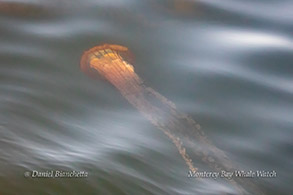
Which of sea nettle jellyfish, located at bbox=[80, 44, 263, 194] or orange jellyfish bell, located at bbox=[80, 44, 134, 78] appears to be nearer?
sea nettle jellyfish, located at bbox=[80, 44, 263, 194]

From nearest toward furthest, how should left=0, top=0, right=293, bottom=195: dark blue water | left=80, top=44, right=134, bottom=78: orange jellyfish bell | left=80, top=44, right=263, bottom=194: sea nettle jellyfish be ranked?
left=0, top=0, right=293, bottom=195: dark blue water → left=80, top=44, right=263, bottom=194: sea nettle jellyfish → left=80, top=44, right=134, bottom=78: orange jellyfish bell

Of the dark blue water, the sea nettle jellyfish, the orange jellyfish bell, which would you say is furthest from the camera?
the orange jellyfish bell

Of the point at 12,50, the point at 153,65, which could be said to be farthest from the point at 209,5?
the point at 12,50

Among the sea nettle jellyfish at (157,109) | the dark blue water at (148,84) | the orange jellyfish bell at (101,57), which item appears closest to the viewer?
the dark blue water at (148,84)

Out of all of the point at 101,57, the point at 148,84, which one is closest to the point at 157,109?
the point at 148,84

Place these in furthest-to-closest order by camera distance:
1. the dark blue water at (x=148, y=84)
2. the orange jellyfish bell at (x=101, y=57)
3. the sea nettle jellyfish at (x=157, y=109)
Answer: the orange jellyfish bell at (x=101, y=57) → the sea nettle jellyfish at (x=157, y=109) → the dark blue water at (x=148, y=84)

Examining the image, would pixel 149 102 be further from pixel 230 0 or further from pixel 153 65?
pixel 230 0
